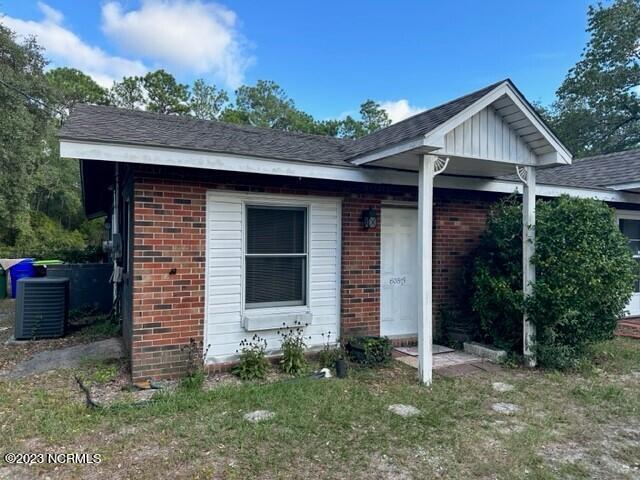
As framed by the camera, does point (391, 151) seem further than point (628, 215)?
No

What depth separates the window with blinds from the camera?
17.5 ft

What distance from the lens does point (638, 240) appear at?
30.0ft

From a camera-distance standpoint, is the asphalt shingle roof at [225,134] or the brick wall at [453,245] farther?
the brick wall at [453,245]

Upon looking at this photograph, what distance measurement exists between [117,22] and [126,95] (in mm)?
12005

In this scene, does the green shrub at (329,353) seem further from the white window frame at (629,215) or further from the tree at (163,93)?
the tree at (163,93)

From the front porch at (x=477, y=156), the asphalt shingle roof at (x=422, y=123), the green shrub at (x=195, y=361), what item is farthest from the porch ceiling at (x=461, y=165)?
the green shrub at (x=195, y=361)

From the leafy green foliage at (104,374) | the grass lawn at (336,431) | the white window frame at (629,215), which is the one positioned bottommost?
the grass lawn at (336,431)

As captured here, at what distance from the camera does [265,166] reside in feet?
16.0

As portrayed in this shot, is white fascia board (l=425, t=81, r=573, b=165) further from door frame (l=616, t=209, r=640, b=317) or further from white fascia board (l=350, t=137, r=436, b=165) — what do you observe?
door frame (l=616, t=209, r=640, b=317)

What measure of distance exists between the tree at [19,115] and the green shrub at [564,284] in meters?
15.2

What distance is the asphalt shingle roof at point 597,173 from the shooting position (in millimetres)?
7684

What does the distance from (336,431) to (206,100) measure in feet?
104

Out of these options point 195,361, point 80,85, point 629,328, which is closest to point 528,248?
point 629,328

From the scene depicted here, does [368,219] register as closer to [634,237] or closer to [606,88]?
[634,237]
